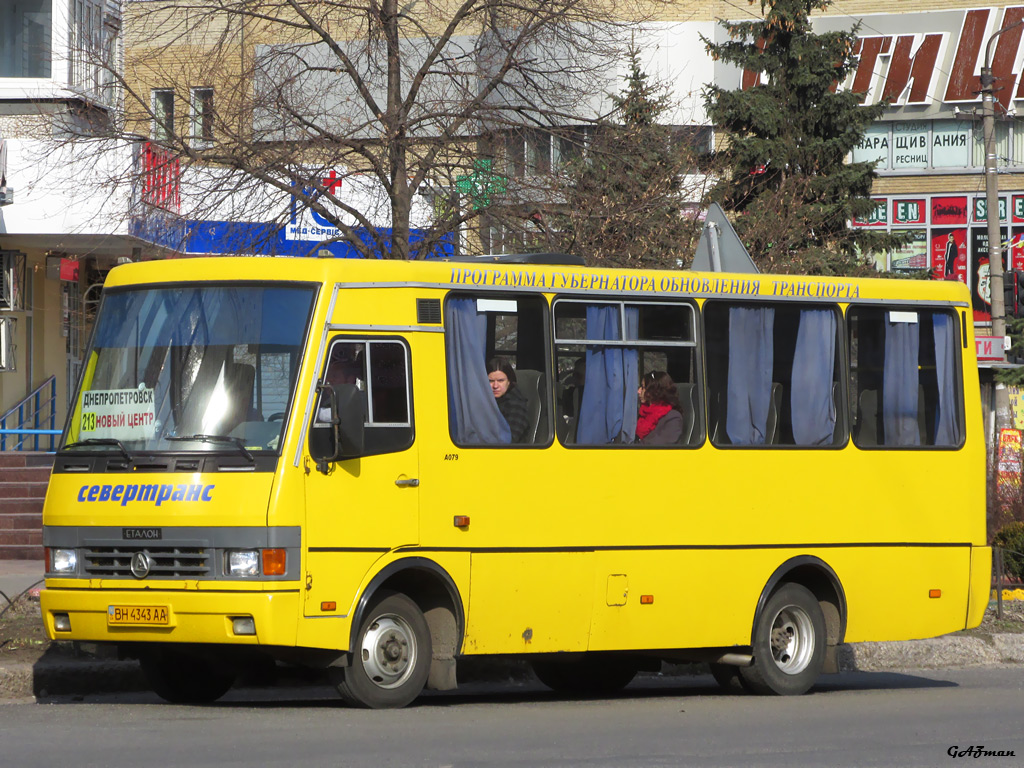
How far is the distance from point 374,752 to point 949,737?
3.32 metres

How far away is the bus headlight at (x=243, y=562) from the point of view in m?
9.25

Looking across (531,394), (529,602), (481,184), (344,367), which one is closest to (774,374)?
(531,394)

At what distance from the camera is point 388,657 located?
988 cm

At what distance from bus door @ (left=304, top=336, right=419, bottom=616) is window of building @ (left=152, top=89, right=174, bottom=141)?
5.47 meters

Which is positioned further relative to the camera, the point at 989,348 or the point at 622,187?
the point at 989,348

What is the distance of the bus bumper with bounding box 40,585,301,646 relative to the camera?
30.2ft

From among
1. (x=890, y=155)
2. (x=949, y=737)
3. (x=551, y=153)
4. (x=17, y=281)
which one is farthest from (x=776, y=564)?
(x=890, y=155)

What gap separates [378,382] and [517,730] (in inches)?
87.3

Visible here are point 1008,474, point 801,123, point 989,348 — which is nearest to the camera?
point 1008,474

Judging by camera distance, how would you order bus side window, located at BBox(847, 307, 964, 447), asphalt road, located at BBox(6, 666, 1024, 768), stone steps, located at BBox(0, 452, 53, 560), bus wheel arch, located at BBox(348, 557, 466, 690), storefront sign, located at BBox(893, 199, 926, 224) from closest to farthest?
asphalt road, located at BBox(6, 666, 1024, 768) < bus wheel arch, located at BBox(348, 557, 466, 690) < bus side window, located at BBox(847, 307, 964, 447) < stone steps, located at BBox(0, 452, 53, 560) < storefront sign, located at BBox(893, 199, 926, 224)

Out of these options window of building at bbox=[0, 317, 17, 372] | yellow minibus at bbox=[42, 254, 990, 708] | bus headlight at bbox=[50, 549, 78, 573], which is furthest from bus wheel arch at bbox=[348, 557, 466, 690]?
window of building at bbox=[0, 317, 17, 372]

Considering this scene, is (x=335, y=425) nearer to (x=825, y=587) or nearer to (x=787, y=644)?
(x=787, y=644)

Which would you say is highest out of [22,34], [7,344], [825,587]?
[22,34]

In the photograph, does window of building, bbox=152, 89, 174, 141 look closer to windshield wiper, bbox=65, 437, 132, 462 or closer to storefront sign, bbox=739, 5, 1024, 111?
windshield wiper, bbox=65, 437, 132, 462
